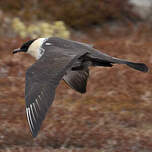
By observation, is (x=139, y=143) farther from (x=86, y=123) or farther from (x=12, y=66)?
(x=12, y=66)

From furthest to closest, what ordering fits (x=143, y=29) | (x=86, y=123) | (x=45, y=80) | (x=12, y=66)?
(x=143, y=29) → (x=12, y=66) → (x=86, y=123) → (x=45, y=80)

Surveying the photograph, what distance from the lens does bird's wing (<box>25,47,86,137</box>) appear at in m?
5.30

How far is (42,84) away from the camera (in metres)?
5.55

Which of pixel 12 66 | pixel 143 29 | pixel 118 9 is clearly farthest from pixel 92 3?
pixel 12 66

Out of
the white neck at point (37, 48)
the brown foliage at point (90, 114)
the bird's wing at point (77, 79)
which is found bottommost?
the brown foliage at point (90, 114)

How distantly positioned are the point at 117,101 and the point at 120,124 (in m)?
0.70

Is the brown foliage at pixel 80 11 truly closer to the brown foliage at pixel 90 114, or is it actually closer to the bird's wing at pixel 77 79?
the brown foliage at pixel 90 114

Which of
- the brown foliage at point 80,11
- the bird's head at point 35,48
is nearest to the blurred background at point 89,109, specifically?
the bird's head at point 35,48

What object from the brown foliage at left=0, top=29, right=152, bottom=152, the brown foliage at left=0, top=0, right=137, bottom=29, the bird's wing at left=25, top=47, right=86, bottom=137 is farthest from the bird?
the brown foliage at left=0, top=0, right=137, bottom=29

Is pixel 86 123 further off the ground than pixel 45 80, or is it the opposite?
pixel 45 80

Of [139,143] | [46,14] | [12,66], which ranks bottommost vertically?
[139,143]

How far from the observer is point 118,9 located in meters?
14.6

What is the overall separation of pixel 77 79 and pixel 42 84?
65.0 inches

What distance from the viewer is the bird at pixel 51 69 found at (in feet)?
17.6
